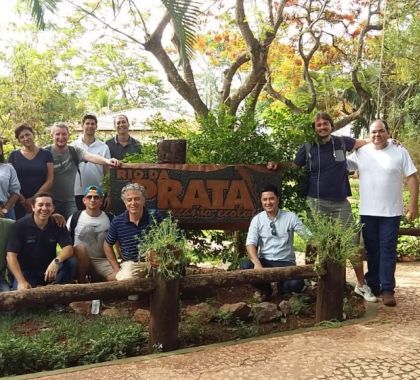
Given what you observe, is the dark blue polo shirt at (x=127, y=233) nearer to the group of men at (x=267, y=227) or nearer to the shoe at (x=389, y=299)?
the group of men at (x=267, y=227)

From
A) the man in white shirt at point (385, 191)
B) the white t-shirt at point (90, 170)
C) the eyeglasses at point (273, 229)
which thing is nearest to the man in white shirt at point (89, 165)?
the white t-shirt at point (90, 170)

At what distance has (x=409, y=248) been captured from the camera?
26.4 ft

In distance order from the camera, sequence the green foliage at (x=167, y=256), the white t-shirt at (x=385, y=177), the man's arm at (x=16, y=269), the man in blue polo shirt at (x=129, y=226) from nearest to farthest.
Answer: the green foliage at (x=167, y=256) < the man's arm at (x=16, y=269) < the man in blue polo shirt at (x=129, y=226) < the white t-shirt at (x=385, y=177)

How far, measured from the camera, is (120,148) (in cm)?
570

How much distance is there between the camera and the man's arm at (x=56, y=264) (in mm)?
4238

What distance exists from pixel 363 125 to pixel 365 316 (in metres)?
19.3

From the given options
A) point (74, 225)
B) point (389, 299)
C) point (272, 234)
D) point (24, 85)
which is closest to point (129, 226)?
point (74, 225)

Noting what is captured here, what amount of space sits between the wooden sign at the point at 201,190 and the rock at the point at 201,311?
2.88ft

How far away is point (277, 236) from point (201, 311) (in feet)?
3.15

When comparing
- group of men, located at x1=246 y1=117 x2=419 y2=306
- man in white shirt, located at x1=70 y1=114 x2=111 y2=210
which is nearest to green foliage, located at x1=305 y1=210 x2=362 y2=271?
group of men, located at x1=246 y1=117 x2=419 y2=306

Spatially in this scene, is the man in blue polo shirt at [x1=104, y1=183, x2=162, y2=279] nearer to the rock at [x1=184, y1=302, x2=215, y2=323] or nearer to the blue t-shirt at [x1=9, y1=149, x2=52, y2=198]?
the rock at [x1=184, y1=302, x2=215, y2=323]

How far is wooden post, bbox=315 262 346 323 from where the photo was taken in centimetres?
417

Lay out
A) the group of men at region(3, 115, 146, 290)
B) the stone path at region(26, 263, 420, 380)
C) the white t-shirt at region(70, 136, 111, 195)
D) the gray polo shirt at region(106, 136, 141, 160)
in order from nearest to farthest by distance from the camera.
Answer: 1. the stone path at region(26, 263, 420, 380)
2. the group of men at region(3, 115, 146, 290)
3. the white t-shirt at region(70, 136, 111, 195)
4. the gray polo shirt at region(106, 136, 141, 160)

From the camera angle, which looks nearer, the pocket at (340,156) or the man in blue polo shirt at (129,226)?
the man in blue polo shirt at (129,226)
